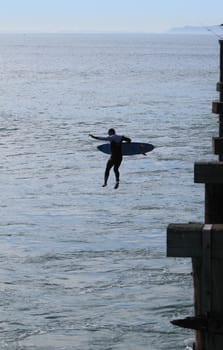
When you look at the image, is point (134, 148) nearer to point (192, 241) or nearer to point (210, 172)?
point (210, 172)

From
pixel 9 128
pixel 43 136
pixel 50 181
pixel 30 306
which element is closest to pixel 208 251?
pixel 30 306

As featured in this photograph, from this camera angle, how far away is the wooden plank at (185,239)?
7.89 m

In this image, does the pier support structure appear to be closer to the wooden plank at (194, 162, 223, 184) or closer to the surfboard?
the wooden plank at (194, 162, 223, 184)

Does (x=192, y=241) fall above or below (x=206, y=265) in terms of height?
above

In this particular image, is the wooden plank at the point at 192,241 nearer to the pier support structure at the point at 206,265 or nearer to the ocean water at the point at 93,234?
the pier support structure at the point at 206,265

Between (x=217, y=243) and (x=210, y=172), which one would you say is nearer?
(x=217, y=243)

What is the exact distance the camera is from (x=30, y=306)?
62.5 feet

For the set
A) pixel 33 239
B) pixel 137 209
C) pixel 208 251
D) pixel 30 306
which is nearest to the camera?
pixel 208 251

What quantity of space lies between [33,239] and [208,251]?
17.1 metres

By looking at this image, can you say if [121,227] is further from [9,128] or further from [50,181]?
[9,128]

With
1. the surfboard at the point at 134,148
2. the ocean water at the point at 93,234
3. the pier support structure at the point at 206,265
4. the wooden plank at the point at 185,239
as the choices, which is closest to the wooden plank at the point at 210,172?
the pier support structure at the point at 206,265

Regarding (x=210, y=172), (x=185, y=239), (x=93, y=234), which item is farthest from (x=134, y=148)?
(x=185, y=239)

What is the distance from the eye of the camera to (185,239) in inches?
312

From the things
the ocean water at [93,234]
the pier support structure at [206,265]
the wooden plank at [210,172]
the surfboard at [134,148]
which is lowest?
the ocean water at [93,234]
